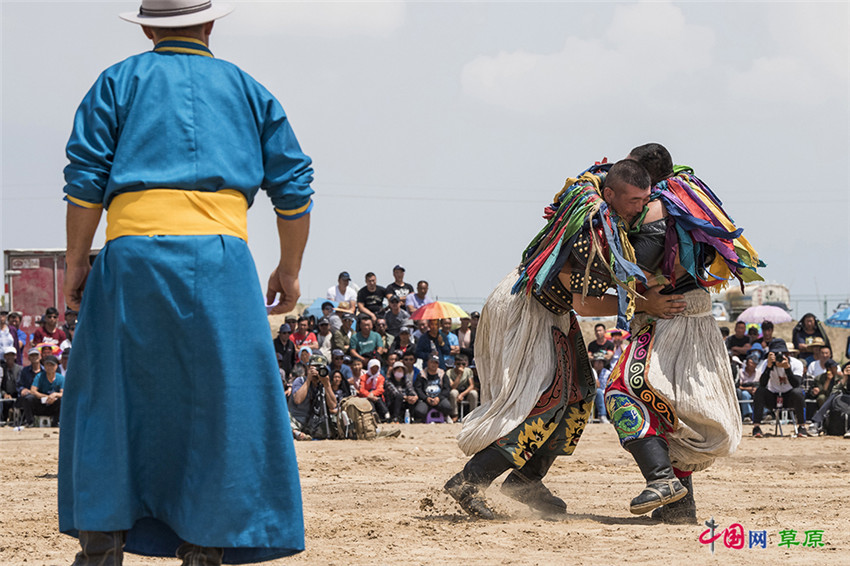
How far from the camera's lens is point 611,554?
4836 millimetres

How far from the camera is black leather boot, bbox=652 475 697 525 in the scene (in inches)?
231

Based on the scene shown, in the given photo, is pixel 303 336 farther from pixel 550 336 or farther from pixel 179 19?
pixel 179 19

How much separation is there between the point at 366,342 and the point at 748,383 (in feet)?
18.5

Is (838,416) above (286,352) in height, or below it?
below

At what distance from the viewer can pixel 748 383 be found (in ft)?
52.2

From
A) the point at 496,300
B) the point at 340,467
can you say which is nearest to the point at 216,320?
the point at 496,300

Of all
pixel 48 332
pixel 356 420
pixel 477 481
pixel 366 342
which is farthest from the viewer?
pixel 48 332

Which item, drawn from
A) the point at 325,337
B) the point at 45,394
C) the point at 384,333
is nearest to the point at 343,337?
the point at 325,337

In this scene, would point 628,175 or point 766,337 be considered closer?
point 628,175

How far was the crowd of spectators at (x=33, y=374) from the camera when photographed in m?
14.9

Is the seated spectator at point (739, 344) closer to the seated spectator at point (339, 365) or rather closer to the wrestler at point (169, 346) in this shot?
the seated spectator at point (339, 365)

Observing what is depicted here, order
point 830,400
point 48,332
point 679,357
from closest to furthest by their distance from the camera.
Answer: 1. point 679,357
2. point 830,400
3. point 48,332

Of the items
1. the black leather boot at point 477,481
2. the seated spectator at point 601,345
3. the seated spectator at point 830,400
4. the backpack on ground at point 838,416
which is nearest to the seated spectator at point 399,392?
the seated spectator at point 601,345

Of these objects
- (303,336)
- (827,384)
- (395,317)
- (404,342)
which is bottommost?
(827,384)
